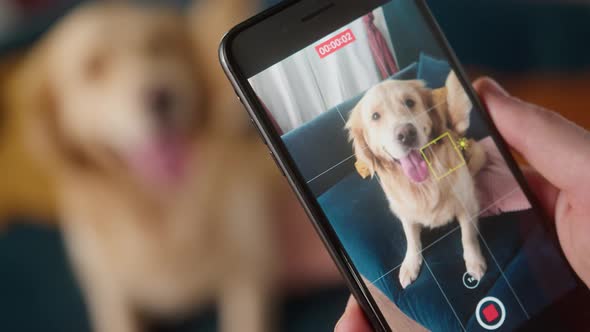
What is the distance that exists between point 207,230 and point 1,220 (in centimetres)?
39

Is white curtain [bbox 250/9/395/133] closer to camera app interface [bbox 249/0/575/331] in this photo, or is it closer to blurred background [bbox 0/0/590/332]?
camera app interface [bbox 249/0/575/331]

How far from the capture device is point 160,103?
87 cm

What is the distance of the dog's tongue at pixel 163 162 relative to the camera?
91 cm

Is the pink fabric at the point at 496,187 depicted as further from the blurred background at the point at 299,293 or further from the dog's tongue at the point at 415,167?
the blurred background at the point at 299,293

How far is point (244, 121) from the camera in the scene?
95cm

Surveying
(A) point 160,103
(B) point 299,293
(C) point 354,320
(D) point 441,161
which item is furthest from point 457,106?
(B) point 299,293

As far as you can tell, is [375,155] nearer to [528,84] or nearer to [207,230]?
[528,84]

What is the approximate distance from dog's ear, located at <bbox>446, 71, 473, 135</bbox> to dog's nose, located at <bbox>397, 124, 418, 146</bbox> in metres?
0.03

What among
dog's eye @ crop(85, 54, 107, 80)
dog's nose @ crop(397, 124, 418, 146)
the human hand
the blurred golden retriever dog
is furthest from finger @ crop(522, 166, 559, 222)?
dog's eye @ crop(85, 54, 107, 80)

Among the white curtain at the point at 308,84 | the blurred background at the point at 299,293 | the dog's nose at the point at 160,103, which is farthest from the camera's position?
the blurred background at the point at 299,293

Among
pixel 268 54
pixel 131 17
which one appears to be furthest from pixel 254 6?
pixel 268 54

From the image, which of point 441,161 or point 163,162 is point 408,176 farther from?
point 163,162

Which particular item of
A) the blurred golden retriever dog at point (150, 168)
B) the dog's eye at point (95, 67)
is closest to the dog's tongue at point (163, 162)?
the blurred golden retriever dog at point (150, 168)

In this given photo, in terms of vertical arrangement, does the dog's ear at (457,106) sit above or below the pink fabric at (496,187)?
above
